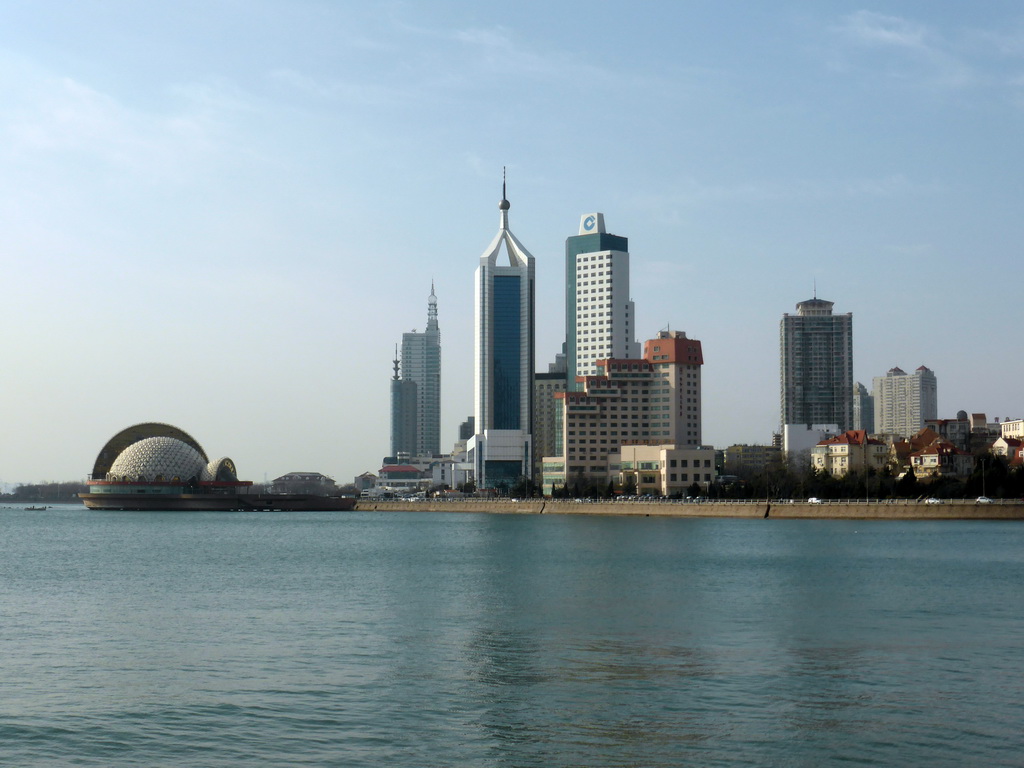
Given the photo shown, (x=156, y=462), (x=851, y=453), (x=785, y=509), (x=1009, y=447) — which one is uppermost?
(x=1009, y=447)

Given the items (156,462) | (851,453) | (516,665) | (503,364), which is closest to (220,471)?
(156,462)

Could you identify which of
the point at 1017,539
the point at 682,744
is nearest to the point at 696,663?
the point at 682,744

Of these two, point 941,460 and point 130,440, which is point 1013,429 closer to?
point 941,460

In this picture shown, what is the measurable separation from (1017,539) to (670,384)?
312 feet

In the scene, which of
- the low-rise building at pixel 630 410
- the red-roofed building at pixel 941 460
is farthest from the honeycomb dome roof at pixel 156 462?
the red-roofed building at pixel 941 460

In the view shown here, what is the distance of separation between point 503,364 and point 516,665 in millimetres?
172019

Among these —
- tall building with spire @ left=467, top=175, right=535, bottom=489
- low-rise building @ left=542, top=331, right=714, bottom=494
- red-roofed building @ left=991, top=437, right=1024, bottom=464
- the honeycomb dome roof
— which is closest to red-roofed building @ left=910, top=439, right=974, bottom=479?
red-roofed building @ left=991, top=437, right=1024, bottom=464

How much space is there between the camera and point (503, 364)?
644 feet

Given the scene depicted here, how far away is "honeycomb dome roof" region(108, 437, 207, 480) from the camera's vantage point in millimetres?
159500

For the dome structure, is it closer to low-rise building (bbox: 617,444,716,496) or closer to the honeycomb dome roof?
the honeycomb dome roof

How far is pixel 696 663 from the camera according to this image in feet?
80.8

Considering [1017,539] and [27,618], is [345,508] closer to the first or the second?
[1017,539]

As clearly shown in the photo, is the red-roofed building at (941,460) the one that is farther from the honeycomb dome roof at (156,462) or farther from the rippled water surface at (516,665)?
the honeycomb dome roof at (156,462)

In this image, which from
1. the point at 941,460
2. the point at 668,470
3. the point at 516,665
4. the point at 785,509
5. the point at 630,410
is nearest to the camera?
the point at 516,665
